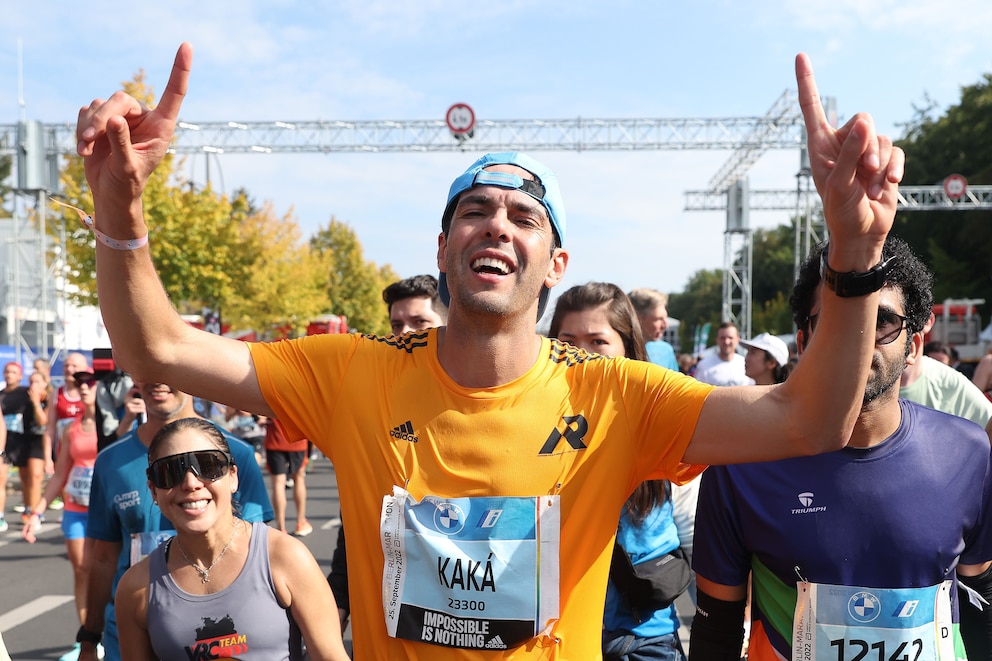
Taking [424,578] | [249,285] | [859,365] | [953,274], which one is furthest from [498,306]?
[953,274]

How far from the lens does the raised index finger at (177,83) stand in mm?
1940

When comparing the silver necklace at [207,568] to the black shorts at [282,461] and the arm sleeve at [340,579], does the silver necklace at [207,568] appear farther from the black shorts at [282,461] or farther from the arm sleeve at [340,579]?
the black shorts at [282,461]

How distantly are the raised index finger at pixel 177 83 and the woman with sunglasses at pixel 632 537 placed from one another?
177 cm

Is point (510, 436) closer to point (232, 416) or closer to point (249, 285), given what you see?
point (232, 416)

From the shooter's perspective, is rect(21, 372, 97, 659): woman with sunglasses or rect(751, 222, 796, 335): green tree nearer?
rect(21, 372, 97, 659): woman with sunglasses

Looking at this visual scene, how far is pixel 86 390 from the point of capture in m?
7.79

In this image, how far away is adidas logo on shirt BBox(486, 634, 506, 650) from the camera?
201cm

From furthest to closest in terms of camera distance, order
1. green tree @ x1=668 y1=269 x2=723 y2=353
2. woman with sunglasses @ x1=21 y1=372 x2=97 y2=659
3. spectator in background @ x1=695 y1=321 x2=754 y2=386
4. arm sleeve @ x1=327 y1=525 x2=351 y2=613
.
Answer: green tree @ x1=668 y1=269 x2=723 y2=353
spectator in background @ x1=695 y1=321 x2=754 y2=386
woman with sunglasses @ x1=21 y1=372 x2=97 y2=659
arm sleeve @ x1=327 y1=525 x2=351 y2=613

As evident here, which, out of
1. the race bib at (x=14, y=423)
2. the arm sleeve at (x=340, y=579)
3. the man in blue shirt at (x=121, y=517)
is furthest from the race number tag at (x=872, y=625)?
the race bib at (x=14, y=423)

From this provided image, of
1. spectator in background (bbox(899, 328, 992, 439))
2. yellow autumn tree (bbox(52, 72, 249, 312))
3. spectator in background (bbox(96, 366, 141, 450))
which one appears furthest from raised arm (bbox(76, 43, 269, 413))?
yellow autumn tree (bbox(52, 72, 249, 312))

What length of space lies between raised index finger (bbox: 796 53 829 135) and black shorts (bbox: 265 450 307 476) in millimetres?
9110

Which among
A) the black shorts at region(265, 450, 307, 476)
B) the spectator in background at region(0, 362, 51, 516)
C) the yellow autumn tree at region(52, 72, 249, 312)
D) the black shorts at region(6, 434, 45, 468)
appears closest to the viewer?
the black shorts at region(265, 450, 307, 476)

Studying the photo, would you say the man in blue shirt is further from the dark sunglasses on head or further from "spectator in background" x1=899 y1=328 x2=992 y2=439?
"spectator in background" x1=899 y1=328 x2=992 y2=439

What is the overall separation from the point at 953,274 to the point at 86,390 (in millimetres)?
42092
